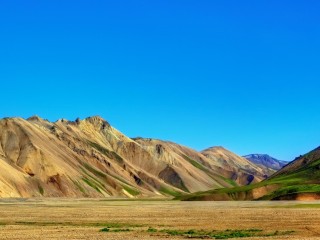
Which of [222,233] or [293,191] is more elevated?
[293,191]

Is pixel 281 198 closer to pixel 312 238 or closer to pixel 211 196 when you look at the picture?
pixel 211 196

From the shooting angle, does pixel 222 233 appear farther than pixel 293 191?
Answer: No

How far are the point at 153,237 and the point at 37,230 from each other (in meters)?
12.6

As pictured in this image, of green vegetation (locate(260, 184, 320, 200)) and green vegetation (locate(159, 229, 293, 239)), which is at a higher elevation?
green vegetation (locate(260, 184, 320, 200))

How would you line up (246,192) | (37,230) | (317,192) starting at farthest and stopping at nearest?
(246,192), (317,192), (37,230)

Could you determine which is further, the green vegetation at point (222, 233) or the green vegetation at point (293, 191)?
the green vegetation at point (293, 191)

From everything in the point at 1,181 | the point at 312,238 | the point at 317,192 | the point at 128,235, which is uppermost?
the point at 1,181

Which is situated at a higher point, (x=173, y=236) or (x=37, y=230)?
(x=37, y=230)

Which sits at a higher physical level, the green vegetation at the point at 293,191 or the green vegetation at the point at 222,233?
the green vegetation at the point at 293,191

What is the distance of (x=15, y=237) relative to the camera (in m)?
42.6

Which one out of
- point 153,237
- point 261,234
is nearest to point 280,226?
point 261,234

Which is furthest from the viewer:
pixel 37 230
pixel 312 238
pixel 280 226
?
pixel 280 226

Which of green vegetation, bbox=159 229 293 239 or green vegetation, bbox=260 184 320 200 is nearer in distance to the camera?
green vegetation, bbox=159 229 293 239

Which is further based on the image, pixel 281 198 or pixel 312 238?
pixel 281 198
